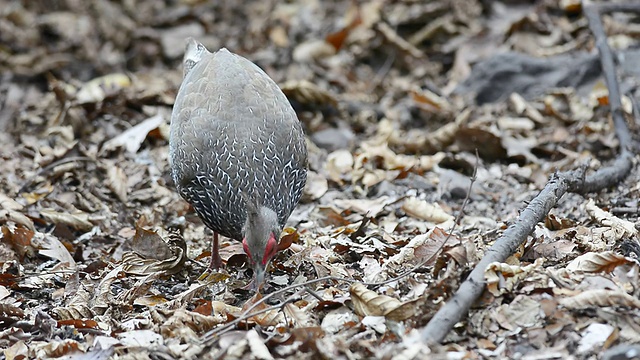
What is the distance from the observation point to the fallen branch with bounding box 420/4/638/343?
152 inches

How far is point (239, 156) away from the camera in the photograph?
5.40m

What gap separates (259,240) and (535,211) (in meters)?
1.65

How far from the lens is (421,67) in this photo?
34.9 feet

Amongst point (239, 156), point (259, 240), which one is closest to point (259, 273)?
point (259, 240)

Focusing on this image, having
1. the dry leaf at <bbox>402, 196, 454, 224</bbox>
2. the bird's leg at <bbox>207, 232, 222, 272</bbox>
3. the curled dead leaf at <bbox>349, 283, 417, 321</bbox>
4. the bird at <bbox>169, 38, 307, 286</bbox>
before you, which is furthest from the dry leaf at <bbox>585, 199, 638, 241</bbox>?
the bird's leg at <bbox>207, 232, 222, 272</bbox>

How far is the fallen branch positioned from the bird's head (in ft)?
4.37

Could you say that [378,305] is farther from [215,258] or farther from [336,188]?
[336,188]

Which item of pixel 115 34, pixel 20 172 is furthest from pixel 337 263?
pixel 115 34

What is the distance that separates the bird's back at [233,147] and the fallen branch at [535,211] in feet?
5.10

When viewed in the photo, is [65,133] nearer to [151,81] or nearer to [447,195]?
[151,81]

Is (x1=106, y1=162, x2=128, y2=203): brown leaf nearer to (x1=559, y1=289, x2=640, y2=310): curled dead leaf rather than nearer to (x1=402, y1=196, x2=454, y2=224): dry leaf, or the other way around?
(x1=402, y1=196, x2=454, y2=224): dry leaf

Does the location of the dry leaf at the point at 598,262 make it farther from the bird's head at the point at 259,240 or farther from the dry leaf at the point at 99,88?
the dry leaf at the point at 99,88

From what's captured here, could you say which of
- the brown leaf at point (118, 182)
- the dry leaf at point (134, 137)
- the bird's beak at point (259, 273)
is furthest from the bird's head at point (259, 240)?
the dry leaf at point (134, 137)

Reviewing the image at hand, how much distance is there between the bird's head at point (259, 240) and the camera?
489 centimetres
